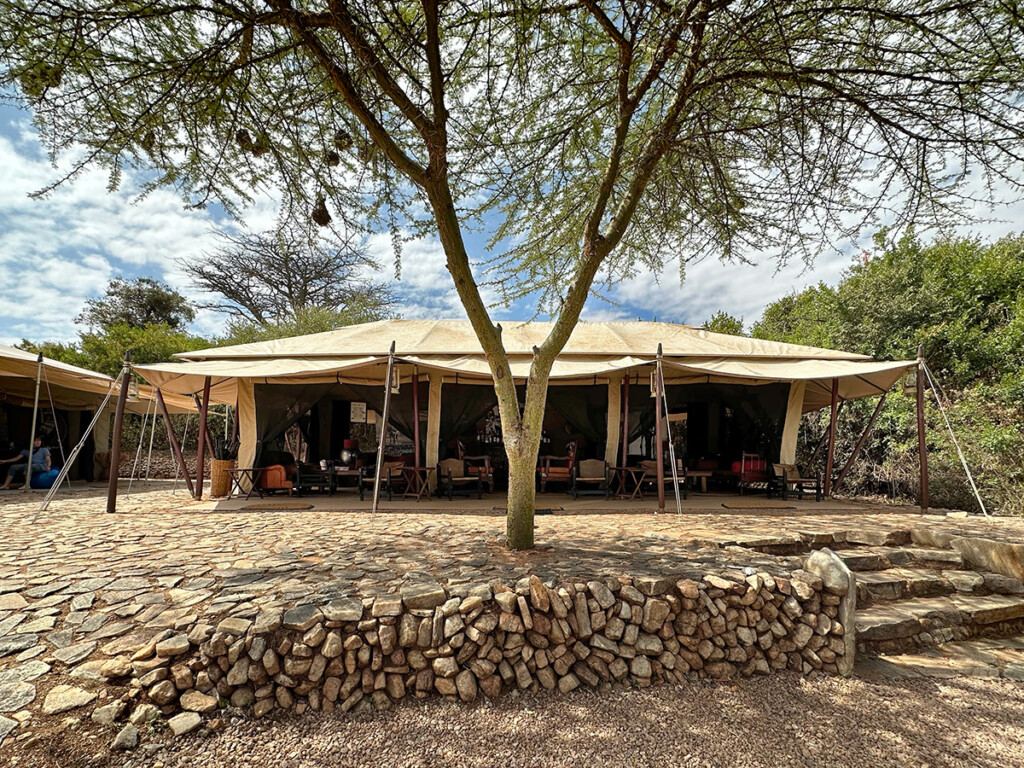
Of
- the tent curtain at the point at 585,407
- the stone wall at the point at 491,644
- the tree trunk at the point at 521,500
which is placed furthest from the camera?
the tent curtain at the point at 585,407

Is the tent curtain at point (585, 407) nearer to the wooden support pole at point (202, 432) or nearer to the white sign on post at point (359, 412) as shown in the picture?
the white sign on post at point (359, 412)

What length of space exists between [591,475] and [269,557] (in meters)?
4.99

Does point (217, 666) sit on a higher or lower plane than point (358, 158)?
lower

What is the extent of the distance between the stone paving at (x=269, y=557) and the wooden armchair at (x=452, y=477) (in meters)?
0.87

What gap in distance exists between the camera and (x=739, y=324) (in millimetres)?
17656

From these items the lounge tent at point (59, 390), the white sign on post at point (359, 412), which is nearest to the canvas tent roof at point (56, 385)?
the lounge tent at point (59, 390)

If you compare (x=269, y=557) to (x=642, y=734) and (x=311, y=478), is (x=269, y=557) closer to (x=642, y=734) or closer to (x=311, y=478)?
(x=642, y=734)

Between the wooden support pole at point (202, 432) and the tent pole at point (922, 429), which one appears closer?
the tent pole at point (922, 429)

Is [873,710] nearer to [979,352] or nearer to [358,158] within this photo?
[358,158]

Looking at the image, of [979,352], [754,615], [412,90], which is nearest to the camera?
[754,615]

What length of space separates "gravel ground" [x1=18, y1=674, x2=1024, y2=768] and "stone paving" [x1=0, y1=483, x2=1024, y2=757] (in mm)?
570

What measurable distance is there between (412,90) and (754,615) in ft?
16.6

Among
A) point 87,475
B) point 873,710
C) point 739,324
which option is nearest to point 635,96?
point 873,710

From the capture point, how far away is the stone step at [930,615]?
3.44m
